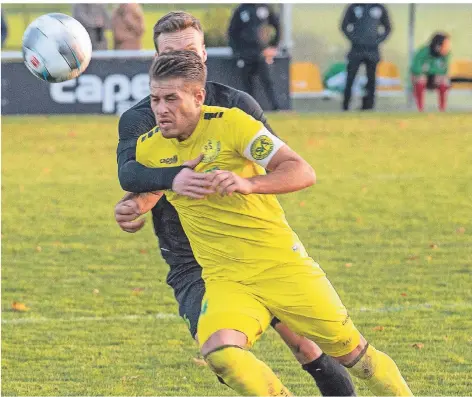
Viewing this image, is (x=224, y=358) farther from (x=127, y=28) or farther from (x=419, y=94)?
(x=419, y=94)

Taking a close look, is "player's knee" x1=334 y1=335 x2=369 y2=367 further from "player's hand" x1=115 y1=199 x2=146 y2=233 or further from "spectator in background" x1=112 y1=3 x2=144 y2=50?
"spectator in background" x1=112 y1=3 x2=144 y2=50

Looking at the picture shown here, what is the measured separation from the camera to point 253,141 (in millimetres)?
4957

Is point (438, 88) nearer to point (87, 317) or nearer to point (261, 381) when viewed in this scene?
point (87, 317)

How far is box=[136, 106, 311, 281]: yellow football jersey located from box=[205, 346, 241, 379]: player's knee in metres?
0.40

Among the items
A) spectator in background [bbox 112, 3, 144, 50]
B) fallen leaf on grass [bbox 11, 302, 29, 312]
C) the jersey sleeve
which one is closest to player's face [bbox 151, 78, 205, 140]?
the jersey sleeve

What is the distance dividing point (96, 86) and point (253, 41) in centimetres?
326

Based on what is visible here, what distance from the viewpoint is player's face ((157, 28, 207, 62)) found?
18.6 feet

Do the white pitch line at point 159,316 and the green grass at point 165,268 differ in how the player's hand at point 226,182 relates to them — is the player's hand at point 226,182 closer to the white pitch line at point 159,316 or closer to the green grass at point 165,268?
the green grass at point 165,268

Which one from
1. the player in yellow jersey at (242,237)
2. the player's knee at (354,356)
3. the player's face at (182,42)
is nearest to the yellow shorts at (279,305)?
the player in yellow jersey at (242,237)

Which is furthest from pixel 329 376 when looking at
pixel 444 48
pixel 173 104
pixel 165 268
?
pixel 444 48

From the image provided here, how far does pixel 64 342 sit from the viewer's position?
24.8 feet

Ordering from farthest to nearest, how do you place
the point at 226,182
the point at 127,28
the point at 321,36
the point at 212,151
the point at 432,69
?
the point at 321,36, the point at 432,69, the point at 127,28, the point at 212,151, the point at 226,182

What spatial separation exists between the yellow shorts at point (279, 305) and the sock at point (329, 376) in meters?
0.60

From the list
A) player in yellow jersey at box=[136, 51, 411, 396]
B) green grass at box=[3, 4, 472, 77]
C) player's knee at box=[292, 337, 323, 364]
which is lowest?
green grass at box=[3, 4, 472, 77]
